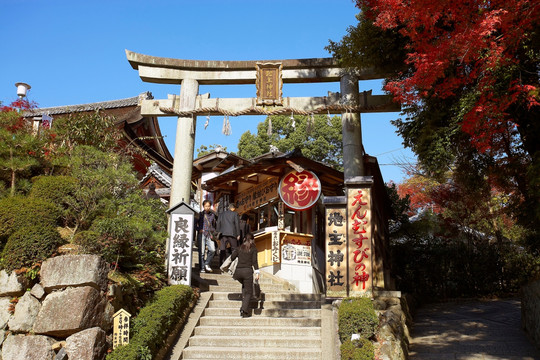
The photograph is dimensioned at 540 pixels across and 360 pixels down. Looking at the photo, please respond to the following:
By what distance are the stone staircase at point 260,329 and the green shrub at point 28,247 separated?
326 centimetres

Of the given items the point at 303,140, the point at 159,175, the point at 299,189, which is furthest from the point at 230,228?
the point at 303,140

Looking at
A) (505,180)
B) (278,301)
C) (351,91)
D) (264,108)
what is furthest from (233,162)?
Answer: (505,180)

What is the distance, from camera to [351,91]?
1474 cm

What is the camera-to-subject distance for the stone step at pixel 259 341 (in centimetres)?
933

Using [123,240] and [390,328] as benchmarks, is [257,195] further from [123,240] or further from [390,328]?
[390,328]

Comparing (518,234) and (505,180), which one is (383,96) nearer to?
(505,180)

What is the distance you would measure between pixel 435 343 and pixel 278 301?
138 inches

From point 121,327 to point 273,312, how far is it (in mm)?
3489

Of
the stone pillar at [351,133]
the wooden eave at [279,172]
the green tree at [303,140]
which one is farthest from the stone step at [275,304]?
the green tree at [303,140]

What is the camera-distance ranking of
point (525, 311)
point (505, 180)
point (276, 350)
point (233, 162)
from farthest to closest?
point (233, 162) < point (505, 180) < point (525, 311) < point (276, 350)

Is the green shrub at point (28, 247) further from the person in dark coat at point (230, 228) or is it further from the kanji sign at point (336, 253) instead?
the kanji sign at point (336, 253)

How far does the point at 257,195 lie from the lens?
712 inches

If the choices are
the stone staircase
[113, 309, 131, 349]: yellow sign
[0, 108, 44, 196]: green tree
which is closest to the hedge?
[0, 108, 44, 196]: green tree

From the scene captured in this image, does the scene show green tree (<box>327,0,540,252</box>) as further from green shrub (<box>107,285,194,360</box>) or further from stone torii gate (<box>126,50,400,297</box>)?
green shrub (<box>107,285,194,360</box>)
